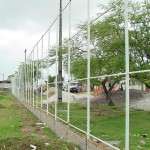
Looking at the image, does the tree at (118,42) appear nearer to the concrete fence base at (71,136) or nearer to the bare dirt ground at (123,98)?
the concrete fence base at (71,136)

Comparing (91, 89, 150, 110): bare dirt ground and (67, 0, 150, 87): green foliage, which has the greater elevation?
(67, 0, 150, 87): green foliage

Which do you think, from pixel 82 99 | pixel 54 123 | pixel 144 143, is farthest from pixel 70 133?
pixel 82 99

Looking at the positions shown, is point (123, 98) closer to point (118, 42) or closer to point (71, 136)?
point (118, 42)

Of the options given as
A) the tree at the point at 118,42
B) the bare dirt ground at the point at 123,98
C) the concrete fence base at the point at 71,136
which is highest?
the tree at the point at 118,42

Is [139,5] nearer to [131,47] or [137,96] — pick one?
[131,47]

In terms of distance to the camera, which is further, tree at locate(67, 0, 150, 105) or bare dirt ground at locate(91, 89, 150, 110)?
bare dirt ground at locate(91, 89, 150, 110)

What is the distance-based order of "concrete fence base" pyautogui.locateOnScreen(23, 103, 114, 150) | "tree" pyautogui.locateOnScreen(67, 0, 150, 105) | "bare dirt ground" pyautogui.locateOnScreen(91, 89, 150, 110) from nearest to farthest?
"concrete fence base" pyautogui.locateOnScreen(23, 103, 114, 150)
"tree" pyautogui.locateOnScreen(67, 0, 150, 105)
"bare dirt ground" pyautogui.locateOnScreen(91, 89, 150, 110)

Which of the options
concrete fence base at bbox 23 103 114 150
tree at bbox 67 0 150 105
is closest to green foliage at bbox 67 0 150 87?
tree at bbox 67 0 150 105

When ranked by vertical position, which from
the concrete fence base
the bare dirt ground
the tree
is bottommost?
the concrete fence base

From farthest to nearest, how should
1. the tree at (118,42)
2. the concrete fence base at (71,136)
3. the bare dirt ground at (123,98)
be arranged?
the bare dirt ground at (123,98)
the tree at (118,42)
the concrete fence base at (71,136)

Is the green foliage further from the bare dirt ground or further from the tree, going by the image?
the bare dirt ground

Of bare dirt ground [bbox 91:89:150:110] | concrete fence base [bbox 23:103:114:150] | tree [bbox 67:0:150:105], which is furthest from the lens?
bare dirt ground [bbox 91:89:150:110]

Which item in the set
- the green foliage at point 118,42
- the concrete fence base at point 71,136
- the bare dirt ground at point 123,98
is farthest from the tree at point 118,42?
A: the bare dirt ground at point 123,98

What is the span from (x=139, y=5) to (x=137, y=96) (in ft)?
36.4
